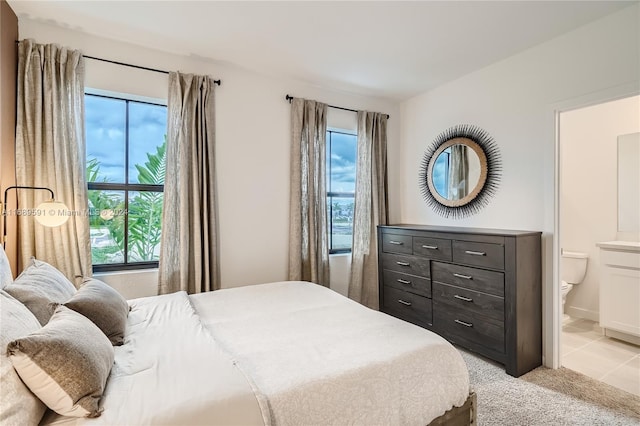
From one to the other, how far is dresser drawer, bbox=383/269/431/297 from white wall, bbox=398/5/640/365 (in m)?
0.76

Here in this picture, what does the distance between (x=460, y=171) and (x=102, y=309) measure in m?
3.25

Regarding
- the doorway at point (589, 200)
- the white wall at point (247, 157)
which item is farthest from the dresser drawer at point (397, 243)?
the doorway at point (589, 200)

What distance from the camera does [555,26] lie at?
2.47 m

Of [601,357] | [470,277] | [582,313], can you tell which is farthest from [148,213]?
[582,313]

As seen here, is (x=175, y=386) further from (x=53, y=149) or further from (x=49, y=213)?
(x=53, y=149)

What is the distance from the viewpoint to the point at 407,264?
3.40m

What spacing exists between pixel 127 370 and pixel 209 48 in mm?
2543

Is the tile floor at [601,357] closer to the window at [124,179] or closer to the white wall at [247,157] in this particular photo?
the white wall at [247,157]

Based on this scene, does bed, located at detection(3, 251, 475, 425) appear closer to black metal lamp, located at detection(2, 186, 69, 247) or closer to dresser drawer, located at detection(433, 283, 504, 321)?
Answer: black metal lamp, located at detection(2, 186, 69, 247)

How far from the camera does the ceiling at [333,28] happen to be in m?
2.23

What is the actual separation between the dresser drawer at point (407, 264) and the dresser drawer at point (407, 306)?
23cm

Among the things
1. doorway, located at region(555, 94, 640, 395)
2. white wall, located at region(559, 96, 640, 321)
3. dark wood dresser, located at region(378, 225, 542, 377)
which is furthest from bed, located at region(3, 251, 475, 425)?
white wall, located at region(559, 96, 640, 321)

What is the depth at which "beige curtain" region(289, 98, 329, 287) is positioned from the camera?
3408mm

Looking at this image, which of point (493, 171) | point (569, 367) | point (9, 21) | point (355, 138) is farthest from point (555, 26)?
point (9, 21)
